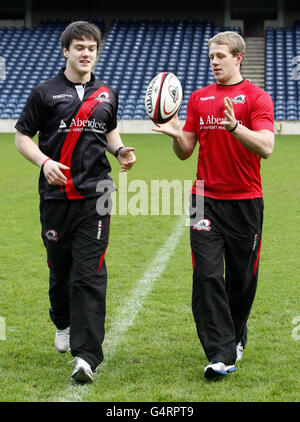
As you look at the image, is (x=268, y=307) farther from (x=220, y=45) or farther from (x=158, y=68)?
(x=158, y=68)

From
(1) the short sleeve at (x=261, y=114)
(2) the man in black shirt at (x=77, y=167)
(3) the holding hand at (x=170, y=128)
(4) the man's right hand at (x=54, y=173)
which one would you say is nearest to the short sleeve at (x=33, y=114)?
(2) the man in black shirt at (x=77, y=167)

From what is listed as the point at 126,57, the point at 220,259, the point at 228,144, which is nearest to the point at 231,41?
the point at 228,144

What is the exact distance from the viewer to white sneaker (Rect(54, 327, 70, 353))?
179 inches

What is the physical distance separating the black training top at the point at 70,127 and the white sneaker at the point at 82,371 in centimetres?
99

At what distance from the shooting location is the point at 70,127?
163 inches

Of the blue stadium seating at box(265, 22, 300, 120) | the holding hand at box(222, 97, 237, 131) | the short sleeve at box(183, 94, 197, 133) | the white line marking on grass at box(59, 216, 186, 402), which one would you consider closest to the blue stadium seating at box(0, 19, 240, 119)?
the blue stadium seating at box(265, 22, 300, 120)

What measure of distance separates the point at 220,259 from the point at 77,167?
1047 millimetres

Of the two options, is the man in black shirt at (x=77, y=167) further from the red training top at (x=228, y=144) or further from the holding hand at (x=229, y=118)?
the holding hand at (x=229, y=118)

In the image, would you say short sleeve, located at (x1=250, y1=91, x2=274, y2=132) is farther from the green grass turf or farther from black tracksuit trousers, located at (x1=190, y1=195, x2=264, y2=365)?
the green grass turf

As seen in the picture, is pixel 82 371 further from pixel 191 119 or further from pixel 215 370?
pixel 191 119

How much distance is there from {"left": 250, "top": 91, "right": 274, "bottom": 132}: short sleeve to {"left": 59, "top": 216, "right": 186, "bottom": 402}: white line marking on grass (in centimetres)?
179

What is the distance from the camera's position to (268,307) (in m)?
5.70

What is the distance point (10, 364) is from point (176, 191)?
851 cm

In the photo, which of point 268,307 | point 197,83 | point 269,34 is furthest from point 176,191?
point 269,34
